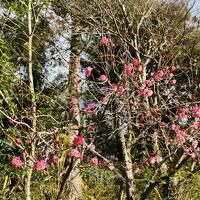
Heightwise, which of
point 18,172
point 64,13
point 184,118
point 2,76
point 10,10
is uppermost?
point 64,13

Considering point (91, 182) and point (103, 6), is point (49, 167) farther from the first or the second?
point (103, 6)

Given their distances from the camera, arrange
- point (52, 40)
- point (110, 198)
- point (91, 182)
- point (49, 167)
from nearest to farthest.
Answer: point (49, 167)
point (110, 198)
point (91, 182)
point (52, 40)

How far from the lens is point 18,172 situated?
4.66 m

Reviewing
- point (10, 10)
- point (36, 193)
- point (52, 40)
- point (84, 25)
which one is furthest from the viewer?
point (52, 40)

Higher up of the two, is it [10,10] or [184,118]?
[10,10]

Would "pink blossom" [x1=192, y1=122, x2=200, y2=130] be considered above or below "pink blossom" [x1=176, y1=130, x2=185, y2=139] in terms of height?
above

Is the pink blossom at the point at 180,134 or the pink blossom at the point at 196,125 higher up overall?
the pink blossom at the point at 196,125

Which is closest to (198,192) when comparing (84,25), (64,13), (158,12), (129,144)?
(129,144)

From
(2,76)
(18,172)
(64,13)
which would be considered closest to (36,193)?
(18,172)

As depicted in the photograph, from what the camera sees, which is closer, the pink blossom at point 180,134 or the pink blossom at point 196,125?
the pink blossom at point 180,134

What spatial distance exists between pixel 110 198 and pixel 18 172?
106 inches

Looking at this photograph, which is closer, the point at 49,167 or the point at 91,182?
the point at 49,167

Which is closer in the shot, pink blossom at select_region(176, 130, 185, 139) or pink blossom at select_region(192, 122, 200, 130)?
pink blossom at select_region(176, 130, 185, 139)

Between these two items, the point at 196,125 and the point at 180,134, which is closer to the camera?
the point at 180,134
